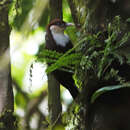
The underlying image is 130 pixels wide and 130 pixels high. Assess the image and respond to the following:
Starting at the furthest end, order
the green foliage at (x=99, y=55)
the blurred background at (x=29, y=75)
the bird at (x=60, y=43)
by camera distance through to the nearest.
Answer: the bird at (x=60, y=43) < the blurred background at (x=29, y=75) < the green foliage at (x=99, y=55)

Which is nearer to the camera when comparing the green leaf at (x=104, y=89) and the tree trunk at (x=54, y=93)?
the green leaf at (x=104, y=89)

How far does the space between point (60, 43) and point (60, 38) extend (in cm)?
15

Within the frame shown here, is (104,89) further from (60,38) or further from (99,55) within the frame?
(60,38)

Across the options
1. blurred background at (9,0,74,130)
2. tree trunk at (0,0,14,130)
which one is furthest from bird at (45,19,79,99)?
tree trunk at (0,0,14,130)

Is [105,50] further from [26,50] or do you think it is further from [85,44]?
[26,50]

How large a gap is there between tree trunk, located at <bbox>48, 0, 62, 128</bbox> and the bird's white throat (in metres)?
0.73

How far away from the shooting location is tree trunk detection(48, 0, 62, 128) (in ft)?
7.82

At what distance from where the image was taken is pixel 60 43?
136 inches

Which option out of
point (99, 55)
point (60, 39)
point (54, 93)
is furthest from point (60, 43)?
point (99, 55)

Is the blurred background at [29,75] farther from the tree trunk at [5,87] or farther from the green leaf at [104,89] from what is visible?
the green leaf at [104,89]

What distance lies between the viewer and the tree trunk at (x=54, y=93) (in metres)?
2.38

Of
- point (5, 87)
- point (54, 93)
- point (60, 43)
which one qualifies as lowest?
point (54, 93)

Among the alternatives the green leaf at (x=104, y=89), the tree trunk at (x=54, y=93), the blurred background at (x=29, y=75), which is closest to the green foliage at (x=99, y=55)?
the green leaf at (x=104, y=89)

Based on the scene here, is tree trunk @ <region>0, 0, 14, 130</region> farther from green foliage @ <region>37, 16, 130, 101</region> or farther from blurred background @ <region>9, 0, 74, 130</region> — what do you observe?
green foliage @ <region>37, 16, 130, 101</region>
